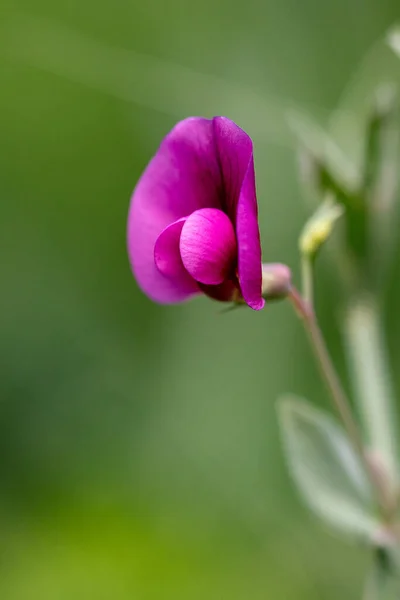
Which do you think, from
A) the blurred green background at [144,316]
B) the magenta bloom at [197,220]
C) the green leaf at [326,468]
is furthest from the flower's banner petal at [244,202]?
the blurred green background at [144,316]

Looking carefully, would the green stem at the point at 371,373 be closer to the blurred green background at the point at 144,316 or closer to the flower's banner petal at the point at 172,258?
the flower's banner petal at the point at 172,258

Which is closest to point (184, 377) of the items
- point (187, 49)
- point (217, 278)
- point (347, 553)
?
point (347, 553)

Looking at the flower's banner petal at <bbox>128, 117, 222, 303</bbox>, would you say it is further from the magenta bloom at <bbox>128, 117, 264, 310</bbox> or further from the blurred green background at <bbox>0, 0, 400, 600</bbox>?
the blurred green background at <bbox>0, 0, 400, 600</bbox>

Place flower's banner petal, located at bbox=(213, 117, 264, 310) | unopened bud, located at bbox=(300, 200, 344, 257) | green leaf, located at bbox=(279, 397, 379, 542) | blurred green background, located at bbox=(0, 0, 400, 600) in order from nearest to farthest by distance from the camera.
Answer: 1. flower's banner petal, located at bbox=(213, 117, 264, 310)
2. unopened bud, located at bbox=(300, 200, 344, 257)
3. green leaf, located at bbox=(279, 397, 379, 542)
4. blurred green background, located at bbox=(0, 0, 400, 600)

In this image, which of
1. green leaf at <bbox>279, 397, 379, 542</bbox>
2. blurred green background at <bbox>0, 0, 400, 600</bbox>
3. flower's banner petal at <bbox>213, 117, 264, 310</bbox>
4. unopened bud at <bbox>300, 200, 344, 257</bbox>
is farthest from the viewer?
blurred green background at <bbox>0, 0, 400, 600</bbox>

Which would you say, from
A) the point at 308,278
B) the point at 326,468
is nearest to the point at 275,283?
the point at 308,278

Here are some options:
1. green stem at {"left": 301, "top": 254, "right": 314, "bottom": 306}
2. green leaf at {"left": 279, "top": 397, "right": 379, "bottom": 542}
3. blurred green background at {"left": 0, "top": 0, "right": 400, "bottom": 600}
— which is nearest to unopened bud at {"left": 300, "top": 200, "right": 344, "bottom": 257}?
green stem at {"left": 301, "top": 254, "right": 314, "bottom": 306}
